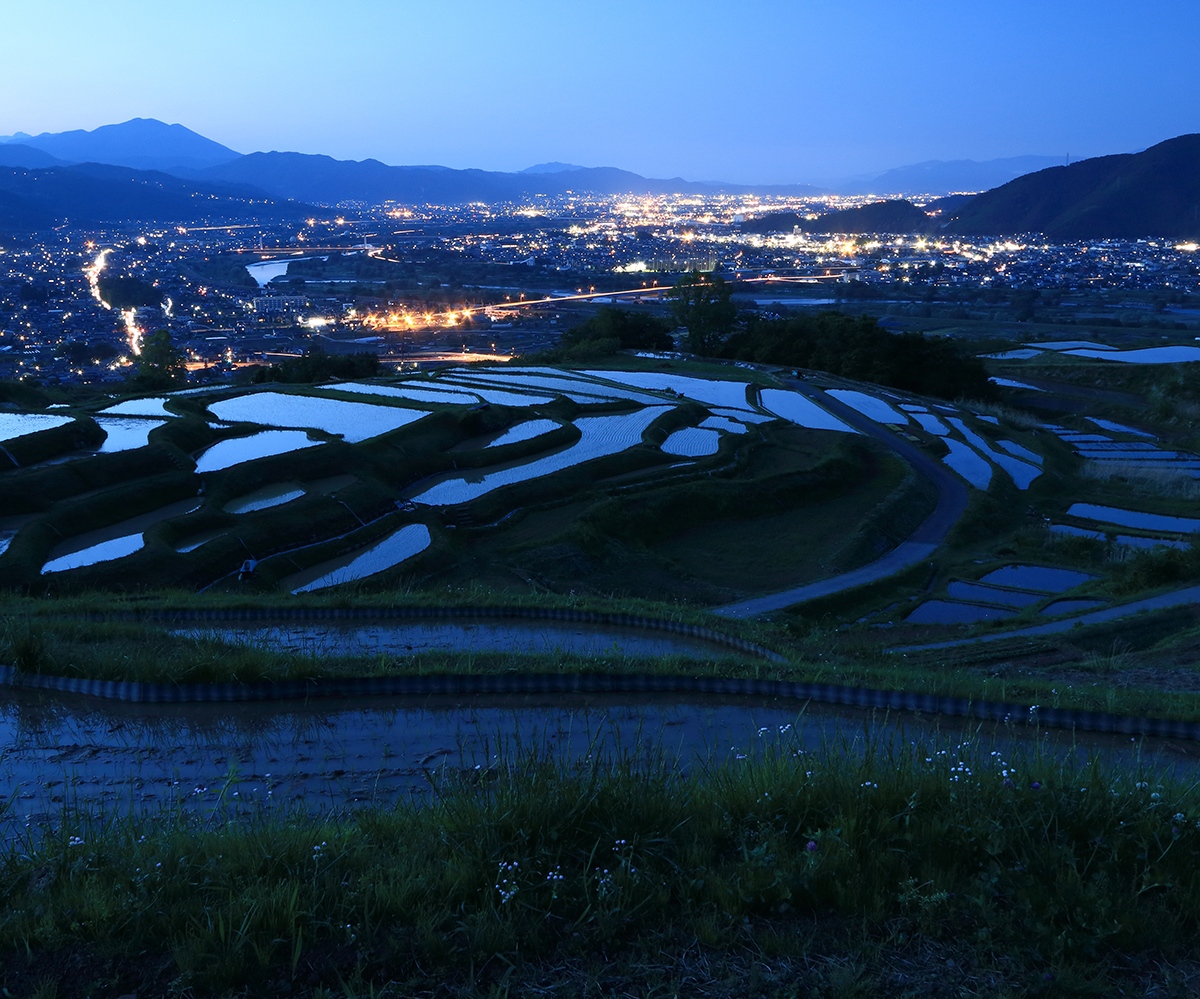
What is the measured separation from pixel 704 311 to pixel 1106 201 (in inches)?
6077

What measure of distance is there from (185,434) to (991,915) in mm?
23035

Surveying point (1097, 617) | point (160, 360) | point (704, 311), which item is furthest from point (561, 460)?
point (704, 311)

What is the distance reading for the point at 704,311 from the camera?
51875 mm

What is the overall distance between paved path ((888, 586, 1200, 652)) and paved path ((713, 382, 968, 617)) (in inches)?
133

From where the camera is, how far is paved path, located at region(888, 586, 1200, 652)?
579 inches

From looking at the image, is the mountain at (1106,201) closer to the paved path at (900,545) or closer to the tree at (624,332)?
the tree at (624,332)

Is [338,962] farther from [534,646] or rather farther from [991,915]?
[534,646]

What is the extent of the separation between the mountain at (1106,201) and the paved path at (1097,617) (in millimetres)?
171047

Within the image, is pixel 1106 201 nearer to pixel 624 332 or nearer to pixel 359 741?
pixel 624 332

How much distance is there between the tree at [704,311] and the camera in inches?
2045

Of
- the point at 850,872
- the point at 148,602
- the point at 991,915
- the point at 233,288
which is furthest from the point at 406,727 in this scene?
the point at 233,288

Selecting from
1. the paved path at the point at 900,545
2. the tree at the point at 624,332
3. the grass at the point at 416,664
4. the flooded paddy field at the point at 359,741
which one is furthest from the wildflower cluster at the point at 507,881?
the tree at the point at 624,332

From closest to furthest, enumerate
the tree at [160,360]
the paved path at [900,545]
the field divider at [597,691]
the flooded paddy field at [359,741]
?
1. the flooded paddy field at [359,741]
2. the field divider at [597,691]
3. the paved path at [900,545]
4. the tree at [160,360]

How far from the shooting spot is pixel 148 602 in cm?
1213
